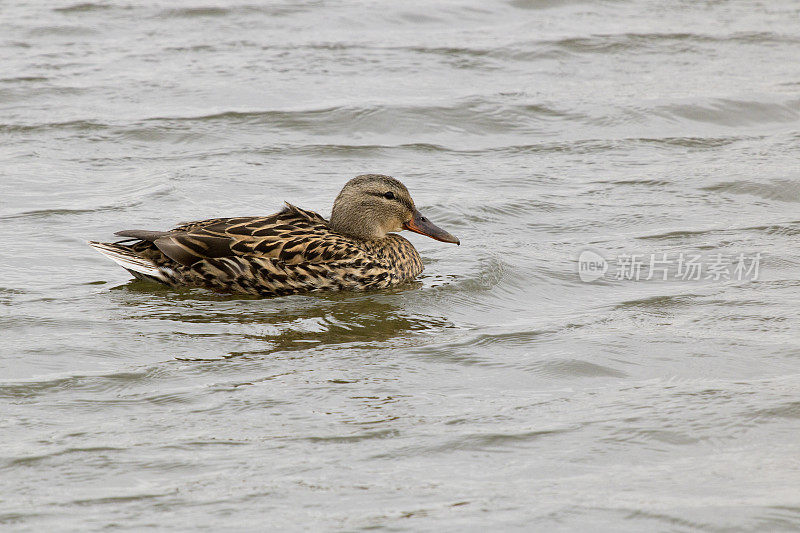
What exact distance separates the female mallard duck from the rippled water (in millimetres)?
163

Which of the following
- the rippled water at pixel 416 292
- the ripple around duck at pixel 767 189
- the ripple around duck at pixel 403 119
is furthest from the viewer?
the ripple around duck at pixel 403 119

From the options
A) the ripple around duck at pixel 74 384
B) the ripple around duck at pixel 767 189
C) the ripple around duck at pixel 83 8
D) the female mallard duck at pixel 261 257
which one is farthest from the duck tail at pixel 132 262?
the ripple around duck at pixel 83 8

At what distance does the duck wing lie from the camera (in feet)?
28.3

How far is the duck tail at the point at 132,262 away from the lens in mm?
8617

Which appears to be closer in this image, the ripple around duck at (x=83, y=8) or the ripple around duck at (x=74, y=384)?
the ripple around duck at (x=74, y=384)

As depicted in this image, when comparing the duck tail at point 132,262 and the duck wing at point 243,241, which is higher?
the duck wing at point 243,241

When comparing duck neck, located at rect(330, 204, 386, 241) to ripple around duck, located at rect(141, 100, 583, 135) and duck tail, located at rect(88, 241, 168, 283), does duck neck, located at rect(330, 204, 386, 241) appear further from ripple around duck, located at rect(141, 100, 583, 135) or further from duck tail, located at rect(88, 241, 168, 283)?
ripple around duck, located at rect(141, 100, 583, 135)

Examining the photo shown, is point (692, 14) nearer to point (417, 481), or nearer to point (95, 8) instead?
point (95, 8)

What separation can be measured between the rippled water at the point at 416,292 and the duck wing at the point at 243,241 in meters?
0.34

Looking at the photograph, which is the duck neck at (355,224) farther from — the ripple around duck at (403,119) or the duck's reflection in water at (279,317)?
the ripple around duck at (403,119)

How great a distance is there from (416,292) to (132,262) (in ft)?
6.80

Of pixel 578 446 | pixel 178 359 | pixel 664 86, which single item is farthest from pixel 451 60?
pixel 578 446

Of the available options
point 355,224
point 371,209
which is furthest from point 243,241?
point 371,209

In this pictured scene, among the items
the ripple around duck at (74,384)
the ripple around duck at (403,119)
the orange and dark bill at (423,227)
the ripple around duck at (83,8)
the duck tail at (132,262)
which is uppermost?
the ripple around duck at (83,8)
